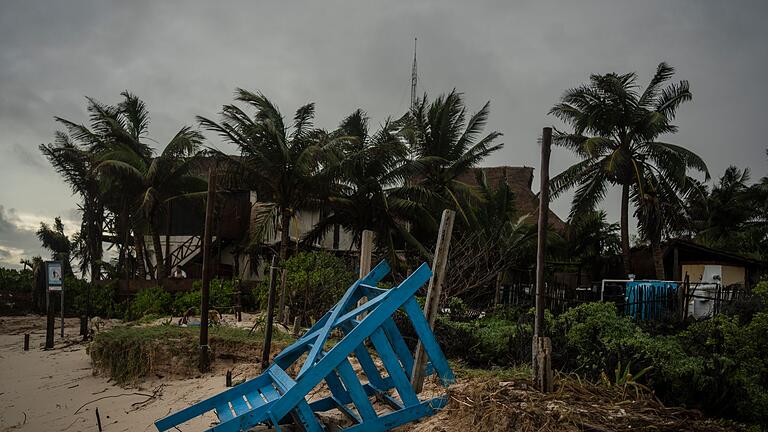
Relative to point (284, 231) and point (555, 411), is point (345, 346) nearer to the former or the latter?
point (555, 411)

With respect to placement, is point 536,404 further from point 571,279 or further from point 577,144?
point 571,279

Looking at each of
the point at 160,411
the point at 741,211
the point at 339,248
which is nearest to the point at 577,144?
the point at 339,248

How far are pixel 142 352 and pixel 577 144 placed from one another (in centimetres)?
1938

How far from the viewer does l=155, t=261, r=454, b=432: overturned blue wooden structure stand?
4.88 m

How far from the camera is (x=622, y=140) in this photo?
2361 centimetres

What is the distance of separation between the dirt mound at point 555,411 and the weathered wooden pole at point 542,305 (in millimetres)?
153

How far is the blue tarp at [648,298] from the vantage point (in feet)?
45.9

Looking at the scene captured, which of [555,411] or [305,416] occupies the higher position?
[555,411]

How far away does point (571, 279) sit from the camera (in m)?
28.2

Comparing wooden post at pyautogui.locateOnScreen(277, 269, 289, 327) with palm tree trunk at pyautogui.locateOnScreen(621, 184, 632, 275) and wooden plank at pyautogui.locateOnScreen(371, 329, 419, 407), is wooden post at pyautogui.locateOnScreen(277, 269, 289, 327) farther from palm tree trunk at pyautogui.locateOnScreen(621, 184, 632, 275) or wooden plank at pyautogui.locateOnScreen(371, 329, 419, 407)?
palm tree trunk at pyautogui.locateOnScreen(621, 184, 632, 275)

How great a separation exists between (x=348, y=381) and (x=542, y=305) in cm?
228

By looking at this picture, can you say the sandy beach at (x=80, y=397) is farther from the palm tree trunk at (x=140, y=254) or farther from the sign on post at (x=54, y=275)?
the palm tree trunk at (x=140, y=254)

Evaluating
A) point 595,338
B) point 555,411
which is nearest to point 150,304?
point 595,338

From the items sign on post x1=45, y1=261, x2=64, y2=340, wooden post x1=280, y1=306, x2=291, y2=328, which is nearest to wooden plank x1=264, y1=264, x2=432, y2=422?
wooden post x1=280, y1=306, x2=291, y2=328
